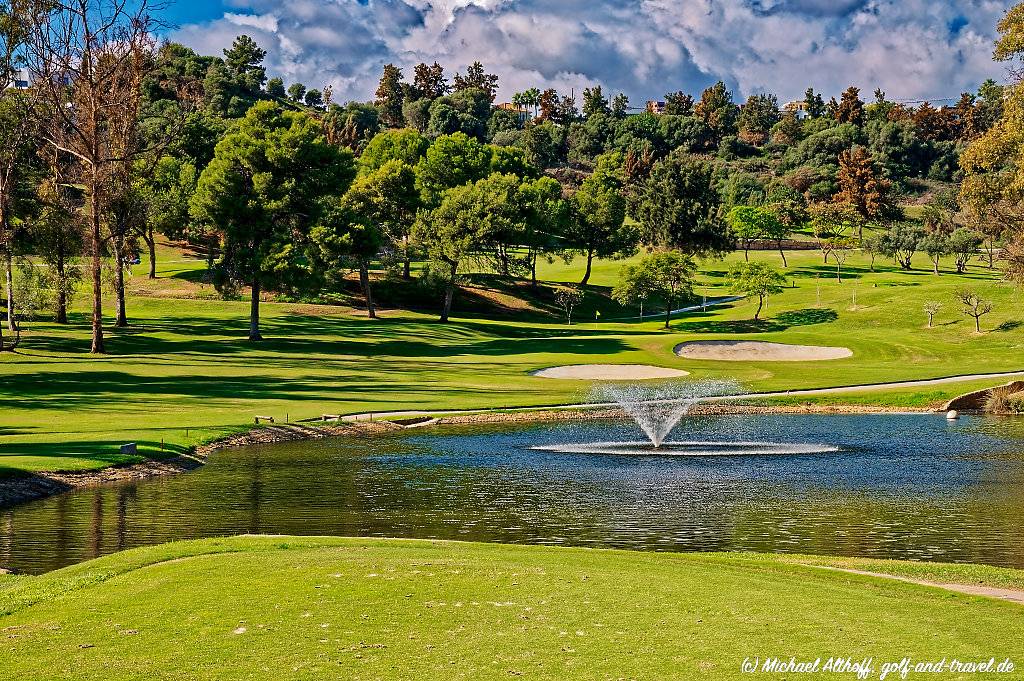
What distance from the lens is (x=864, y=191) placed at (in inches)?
6565

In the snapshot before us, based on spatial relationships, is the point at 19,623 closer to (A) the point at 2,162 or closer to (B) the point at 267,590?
(B) the point at 267,590

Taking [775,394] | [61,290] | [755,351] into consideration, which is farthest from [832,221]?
[61,290]

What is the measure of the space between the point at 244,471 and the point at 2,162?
1323 inches

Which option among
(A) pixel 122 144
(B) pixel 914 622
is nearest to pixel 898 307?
(A) pixel 122 144

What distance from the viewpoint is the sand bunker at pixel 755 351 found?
73.6 metres

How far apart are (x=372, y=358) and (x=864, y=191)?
119720 millimetres

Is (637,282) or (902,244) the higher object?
(902,244)

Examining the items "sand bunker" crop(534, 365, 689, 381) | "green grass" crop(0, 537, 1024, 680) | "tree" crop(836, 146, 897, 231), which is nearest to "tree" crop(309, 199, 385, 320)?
"sand bunker" crop(534, 365, 689, 381)

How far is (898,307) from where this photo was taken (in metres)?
93.9

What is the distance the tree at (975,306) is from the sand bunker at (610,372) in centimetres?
3133

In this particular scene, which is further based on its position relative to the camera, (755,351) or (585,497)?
(755,351)

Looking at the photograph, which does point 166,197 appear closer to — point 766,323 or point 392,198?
point 392,198

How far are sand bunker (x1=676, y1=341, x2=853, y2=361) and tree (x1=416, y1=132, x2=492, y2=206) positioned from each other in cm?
4100

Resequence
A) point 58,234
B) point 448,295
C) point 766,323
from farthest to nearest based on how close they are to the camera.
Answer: point 766,323 < point 448,295 < point 58,234
